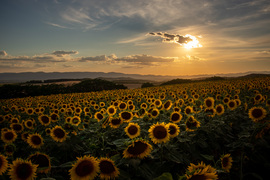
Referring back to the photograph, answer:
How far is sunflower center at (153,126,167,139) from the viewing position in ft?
9.51

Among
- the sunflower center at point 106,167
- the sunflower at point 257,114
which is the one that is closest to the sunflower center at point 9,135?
the sunflower center at point 106,167

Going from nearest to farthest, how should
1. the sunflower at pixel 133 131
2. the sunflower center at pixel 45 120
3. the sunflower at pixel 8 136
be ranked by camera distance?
the sunflower at pixel 133 131 < the sunflower at pixel 8 136 < the sunflower center at pixel 45 120

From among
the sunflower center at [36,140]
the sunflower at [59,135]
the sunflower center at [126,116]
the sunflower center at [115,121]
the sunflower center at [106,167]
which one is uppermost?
the sunflower center at [126,116]

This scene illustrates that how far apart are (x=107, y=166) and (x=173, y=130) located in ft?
5.40

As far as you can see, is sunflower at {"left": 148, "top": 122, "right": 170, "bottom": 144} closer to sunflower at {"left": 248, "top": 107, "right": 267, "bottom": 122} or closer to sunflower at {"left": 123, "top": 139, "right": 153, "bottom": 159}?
sunflower at {"left": 123, "top": 139, "right": 153, "bottom": 159}

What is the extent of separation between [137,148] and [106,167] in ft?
1.69

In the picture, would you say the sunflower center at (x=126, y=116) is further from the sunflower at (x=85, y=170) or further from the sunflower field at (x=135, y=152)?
the sunflower at (x=85, y=170)

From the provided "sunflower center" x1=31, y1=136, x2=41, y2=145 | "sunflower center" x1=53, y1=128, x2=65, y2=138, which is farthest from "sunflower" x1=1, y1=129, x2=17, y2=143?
"sunflower center" x1=53, y1=128, x2=65, y2=138

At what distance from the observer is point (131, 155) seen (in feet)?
7.91

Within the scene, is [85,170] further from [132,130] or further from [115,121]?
[115,121]

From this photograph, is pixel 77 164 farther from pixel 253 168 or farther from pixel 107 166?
pixel 253 168

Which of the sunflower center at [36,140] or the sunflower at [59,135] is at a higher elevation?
the sunflower at [59,135]

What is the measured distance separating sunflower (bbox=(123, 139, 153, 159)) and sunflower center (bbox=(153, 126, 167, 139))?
0.47 meters

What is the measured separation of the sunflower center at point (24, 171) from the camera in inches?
83.9
